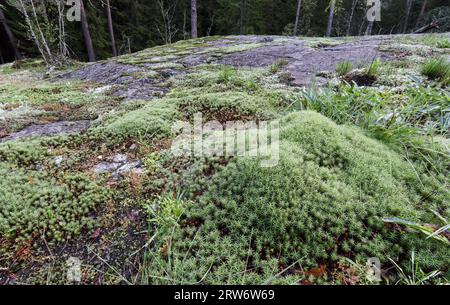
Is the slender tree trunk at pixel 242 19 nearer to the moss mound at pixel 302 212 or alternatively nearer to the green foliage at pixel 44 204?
the moss mound at pixel 302 212

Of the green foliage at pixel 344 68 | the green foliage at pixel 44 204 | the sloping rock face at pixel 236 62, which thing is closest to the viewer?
the green foliage at pixel 44 204

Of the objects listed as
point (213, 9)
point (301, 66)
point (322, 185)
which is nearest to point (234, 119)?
point (322, 185)

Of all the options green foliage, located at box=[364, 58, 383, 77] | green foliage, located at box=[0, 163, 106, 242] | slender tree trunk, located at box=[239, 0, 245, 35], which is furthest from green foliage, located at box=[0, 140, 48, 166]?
slender tree trunk, located at box=[239, 0, 245, 35]

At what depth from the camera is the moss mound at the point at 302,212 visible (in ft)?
5.31

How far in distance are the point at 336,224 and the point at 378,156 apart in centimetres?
94

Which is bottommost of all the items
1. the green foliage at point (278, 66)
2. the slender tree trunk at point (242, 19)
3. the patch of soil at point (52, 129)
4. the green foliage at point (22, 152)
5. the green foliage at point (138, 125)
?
the green foliage at point (22, 152)

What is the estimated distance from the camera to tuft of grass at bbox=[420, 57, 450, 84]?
3545 millimetres

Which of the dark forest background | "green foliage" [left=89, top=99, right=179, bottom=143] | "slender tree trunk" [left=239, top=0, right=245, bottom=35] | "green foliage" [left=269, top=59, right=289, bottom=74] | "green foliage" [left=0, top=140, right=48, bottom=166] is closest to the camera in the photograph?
"green foliage" [left=0, top=140, right=48, bottom=166]

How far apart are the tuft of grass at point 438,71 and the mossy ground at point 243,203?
106 cm

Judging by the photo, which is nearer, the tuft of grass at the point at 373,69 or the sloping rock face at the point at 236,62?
the tuft of grass at the point at 373,69

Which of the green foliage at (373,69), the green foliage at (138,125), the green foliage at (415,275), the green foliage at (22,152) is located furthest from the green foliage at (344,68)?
the green foliage at (22,152)

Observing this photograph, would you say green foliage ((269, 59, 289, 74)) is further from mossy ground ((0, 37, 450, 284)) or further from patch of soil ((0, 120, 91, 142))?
patch of soil ((0, 120, 91, 142))

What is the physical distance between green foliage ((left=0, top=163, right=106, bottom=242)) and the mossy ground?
0.04 feet
